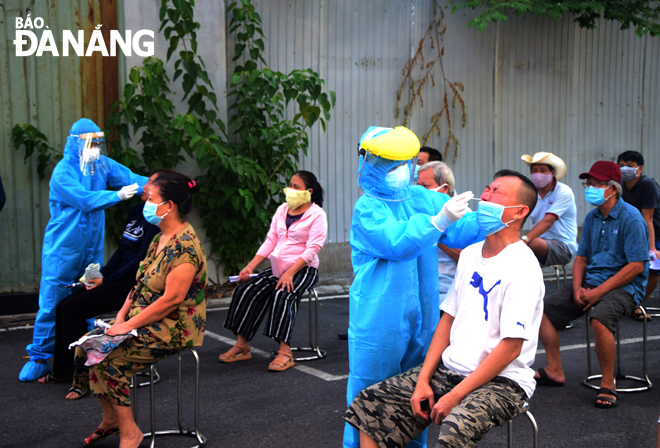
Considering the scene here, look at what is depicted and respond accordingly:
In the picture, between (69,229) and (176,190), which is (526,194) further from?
(69,229)

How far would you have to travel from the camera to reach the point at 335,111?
9906mm

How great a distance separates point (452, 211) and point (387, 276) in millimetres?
521

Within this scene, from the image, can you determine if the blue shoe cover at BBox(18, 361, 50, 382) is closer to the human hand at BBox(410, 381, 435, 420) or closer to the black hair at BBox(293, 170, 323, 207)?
the black hair at BBox(293, 170, 323, 207)

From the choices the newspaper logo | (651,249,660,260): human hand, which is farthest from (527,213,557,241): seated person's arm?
the newspaper logo

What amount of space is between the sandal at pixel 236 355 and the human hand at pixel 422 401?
3.12 meters

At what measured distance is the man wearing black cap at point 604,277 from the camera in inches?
190

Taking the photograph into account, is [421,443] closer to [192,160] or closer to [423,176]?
[423,176]

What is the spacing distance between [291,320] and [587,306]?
8.30ft

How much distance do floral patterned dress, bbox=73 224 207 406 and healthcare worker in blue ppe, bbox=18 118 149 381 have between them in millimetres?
1447

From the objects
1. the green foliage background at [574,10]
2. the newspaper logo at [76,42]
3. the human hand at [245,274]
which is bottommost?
the human hand at [245,274]

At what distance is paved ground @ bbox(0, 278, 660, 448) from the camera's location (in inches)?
163

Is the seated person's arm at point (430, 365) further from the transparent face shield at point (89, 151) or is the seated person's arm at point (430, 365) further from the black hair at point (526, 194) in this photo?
the transparent face shield at point (89, 151)

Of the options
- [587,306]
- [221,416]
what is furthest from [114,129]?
[587,306]

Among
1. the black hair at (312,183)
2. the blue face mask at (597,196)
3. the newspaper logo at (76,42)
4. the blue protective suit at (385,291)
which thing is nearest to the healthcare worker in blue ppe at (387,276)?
the blue protective suit at (385,291)
